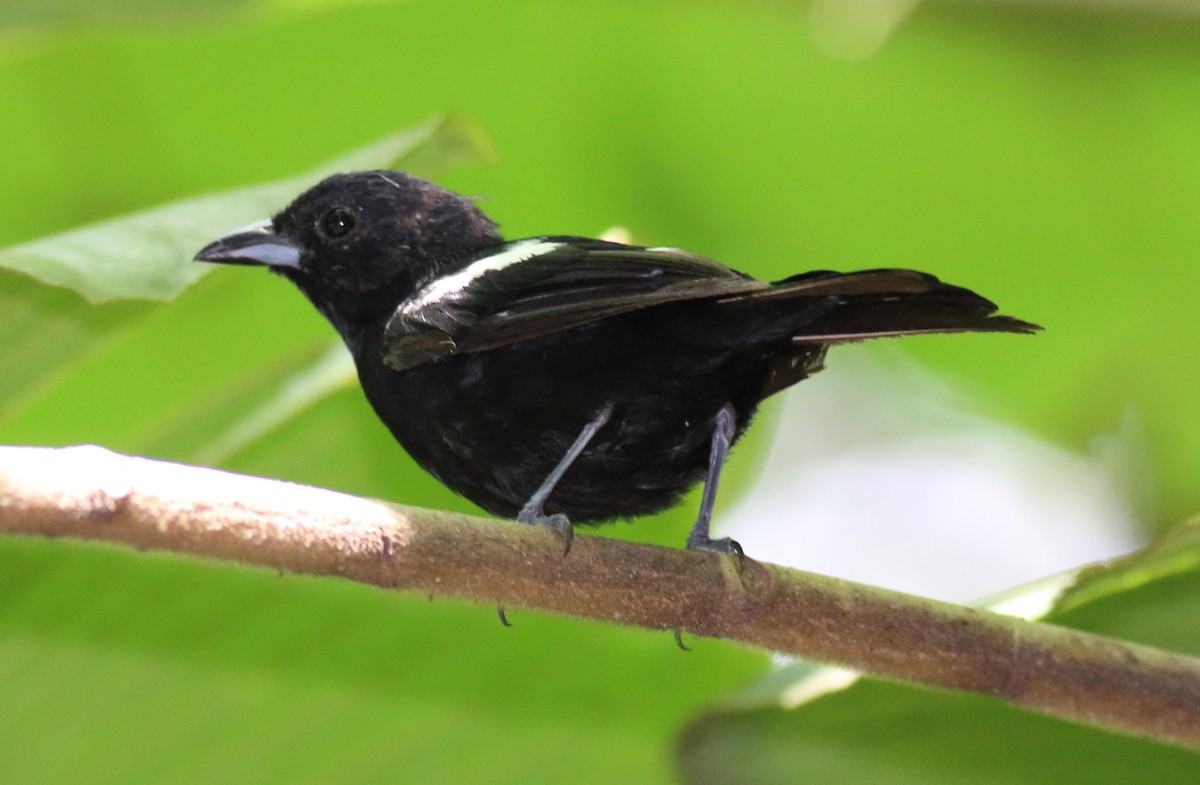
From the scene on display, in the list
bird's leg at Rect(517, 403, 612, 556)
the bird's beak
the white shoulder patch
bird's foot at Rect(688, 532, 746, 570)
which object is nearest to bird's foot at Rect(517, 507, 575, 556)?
bird's leg at Rect(517, 403, 612, 556)

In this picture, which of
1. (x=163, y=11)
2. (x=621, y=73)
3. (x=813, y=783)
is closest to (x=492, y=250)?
(x=621, y=73)

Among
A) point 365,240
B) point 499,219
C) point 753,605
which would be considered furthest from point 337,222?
point 753,605

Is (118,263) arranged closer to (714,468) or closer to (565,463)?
(565,463)

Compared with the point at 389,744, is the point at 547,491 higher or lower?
higher

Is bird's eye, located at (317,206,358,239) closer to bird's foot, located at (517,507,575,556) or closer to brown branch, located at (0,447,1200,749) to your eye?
bird's foot, located at (517,507,575,556)

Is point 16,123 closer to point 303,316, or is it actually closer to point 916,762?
point 303,316

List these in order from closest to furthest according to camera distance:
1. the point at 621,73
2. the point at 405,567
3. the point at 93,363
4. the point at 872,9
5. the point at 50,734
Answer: the point at 405,567
the point at 50,734
the point at 872,9
the point at 93,363
the point at 621,73
